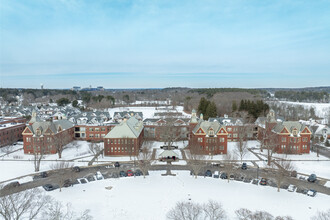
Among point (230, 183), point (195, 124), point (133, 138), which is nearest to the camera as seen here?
point (230, 183)

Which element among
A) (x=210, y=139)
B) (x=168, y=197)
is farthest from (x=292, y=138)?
(x=168, y=197)

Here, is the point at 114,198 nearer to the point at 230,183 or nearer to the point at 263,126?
the point at 230,183

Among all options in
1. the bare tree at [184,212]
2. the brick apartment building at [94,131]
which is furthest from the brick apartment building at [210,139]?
the brick apartment building at [94,131]

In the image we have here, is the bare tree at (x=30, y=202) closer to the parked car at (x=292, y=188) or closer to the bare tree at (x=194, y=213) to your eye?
the bare tree at (x=194, y=213)

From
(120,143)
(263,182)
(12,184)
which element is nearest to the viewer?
(12,184)

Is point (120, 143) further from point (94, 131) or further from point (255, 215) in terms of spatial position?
point (255, 215)

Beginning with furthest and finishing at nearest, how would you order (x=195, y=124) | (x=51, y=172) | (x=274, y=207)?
(x=195, y=124) → (x=51, y=172) → (x=274, y=207)

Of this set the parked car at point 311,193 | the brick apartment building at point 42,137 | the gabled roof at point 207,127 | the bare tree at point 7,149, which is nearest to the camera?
the parked car at point 311,193

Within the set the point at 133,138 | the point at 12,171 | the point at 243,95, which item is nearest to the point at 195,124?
the point at 133,138
